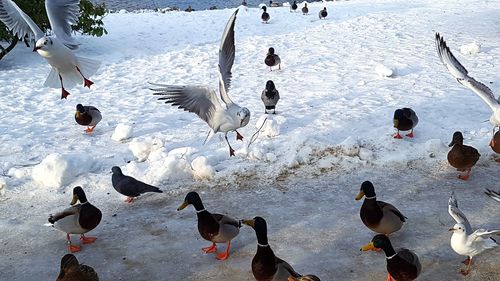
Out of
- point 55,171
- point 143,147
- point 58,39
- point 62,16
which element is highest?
point 62,16

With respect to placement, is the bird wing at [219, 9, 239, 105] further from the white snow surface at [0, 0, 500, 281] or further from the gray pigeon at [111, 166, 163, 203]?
the gray pigeon at [111, 166, 163, 203]

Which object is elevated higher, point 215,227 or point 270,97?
point 215,227

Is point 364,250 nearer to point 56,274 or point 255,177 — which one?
point 255,177

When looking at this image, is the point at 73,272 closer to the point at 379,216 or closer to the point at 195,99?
the point at 195,99

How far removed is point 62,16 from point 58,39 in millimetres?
646

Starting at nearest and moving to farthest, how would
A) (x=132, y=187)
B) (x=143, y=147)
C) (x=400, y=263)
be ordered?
(x=400, y=263), (x=132, y=187), (x=143, y=147)

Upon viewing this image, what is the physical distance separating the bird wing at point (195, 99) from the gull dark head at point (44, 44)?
7.83 ft

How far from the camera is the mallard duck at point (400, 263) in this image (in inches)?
180

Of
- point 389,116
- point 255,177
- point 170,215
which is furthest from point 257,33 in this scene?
point 170,215

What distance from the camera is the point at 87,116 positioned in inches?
349

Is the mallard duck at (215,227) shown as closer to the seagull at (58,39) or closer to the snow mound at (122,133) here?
the snow mound at (122,133)

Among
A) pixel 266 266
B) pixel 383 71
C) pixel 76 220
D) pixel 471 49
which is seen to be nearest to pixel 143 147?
pixel 76 220

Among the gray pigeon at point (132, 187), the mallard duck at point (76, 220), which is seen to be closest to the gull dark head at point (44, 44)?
the gray pigeon at point (132, 187)

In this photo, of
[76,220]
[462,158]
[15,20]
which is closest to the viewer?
[76,220]
